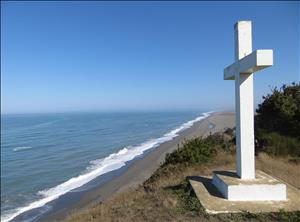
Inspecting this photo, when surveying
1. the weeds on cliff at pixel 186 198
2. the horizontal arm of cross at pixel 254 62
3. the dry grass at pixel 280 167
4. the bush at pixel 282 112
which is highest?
the horizontal arm of cross at pixel 254 62

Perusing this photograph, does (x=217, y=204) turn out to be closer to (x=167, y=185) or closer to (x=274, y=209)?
(x=274, y=209)

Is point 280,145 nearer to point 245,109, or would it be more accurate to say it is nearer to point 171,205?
point 245,109

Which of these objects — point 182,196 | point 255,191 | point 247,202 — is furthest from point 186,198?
point 255,191

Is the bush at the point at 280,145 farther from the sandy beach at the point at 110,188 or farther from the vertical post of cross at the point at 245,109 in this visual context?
the vertical post of cross at the point at 245,109

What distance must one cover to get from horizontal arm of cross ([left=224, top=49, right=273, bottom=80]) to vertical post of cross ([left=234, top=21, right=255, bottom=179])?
25 cm

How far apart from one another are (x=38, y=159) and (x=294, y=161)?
23.8 meters

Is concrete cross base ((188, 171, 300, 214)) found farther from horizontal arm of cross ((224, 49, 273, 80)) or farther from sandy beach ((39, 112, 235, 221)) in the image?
sandy beach ((39, 112, 235, 221))

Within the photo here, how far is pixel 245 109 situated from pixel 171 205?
2964mm

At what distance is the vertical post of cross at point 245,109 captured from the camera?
26.6 feet

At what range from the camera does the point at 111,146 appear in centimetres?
3872

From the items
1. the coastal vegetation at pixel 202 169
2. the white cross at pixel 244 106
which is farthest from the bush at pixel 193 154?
the white cross at pixel 244 106

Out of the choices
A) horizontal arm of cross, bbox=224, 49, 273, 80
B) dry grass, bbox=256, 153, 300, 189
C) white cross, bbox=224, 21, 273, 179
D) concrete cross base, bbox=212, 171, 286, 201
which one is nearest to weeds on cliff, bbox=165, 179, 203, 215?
concrete cross base, bbox=212, 171, 286, 201

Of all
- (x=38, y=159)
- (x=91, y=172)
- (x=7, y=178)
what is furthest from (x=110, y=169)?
(x=38, y=159)

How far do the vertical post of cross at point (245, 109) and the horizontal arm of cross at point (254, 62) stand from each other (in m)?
0.25
